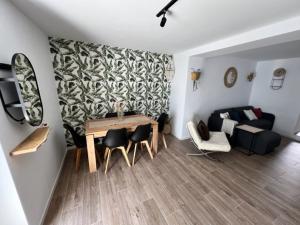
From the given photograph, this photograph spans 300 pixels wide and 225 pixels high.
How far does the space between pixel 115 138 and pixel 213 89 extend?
10.6 feet

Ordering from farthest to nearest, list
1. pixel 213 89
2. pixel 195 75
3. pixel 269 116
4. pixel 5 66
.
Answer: pixel 269 116
pixel 213 89
pixel 195 75
pixel 5 66

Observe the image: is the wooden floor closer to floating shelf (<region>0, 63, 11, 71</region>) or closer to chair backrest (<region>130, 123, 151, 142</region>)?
chair backrest (<region>130, 123, 151, 142</region>)

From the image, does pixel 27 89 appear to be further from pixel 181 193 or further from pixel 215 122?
pixel 215 122

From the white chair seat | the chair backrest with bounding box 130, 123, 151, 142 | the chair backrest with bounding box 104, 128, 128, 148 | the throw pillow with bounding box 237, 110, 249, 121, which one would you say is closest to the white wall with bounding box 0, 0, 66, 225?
the chair backrest with bounding box 104, 128, 128, 148

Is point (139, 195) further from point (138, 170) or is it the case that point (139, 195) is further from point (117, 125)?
point (117, 125)

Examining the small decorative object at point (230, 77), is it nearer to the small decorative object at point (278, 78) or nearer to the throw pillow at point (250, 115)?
the throw pillow at point (250, 115)

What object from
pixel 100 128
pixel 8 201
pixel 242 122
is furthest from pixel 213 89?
pixel 8 201

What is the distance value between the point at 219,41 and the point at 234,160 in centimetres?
246

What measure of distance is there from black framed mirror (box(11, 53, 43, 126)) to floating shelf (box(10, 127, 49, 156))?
0.39 ft

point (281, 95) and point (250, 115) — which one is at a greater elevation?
point (281, 95)

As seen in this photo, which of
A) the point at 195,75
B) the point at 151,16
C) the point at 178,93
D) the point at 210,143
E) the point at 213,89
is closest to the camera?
the point at 151,16

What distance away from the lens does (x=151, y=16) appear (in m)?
1.60

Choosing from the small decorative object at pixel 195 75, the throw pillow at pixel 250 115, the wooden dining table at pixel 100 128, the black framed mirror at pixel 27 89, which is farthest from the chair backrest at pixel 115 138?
the throw pillow at pixel 250 115

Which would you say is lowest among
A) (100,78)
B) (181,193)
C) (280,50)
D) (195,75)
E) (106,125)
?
(181,193)
